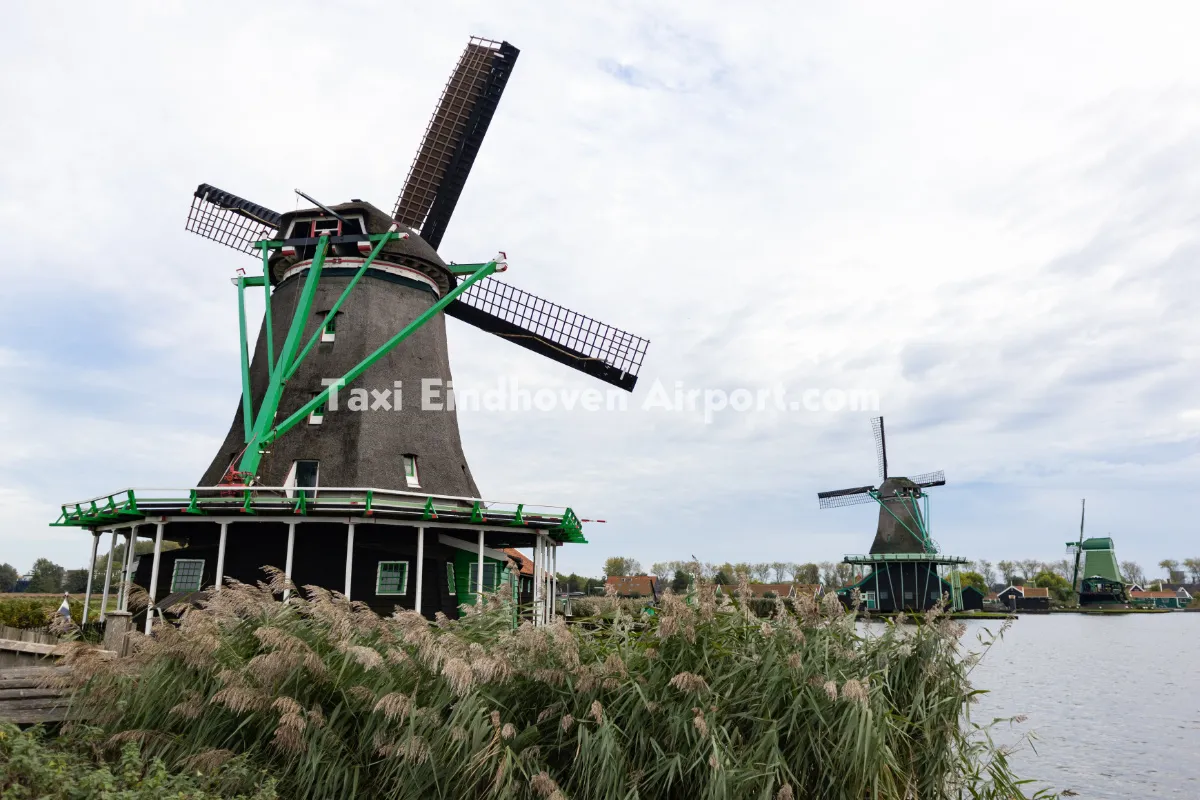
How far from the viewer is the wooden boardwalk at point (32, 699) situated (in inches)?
281

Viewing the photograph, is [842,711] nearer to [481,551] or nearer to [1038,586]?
[481,551]

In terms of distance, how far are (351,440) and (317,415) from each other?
3.86 feet

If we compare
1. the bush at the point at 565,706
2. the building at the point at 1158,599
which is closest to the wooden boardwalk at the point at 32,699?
the bush at the point at 565,706

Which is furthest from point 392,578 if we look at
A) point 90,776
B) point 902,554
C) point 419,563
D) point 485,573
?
point 902,554

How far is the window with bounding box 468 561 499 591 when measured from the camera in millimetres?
21344

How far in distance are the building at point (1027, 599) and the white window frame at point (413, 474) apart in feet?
350

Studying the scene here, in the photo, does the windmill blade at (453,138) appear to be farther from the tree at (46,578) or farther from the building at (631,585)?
the tree at (46,578)

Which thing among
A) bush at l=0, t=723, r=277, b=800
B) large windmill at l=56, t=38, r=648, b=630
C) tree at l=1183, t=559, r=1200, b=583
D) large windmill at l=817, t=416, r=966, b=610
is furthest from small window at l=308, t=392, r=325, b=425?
tree at l=1183, t=559, r=1200, b=583

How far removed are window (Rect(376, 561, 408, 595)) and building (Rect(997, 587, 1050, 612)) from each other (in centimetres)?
10753

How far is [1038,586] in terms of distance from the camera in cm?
11450

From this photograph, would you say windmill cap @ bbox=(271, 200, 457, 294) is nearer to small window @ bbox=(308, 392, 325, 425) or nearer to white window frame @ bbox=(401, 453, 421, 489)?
small window @ bbox=(308, 392, 325, 425)

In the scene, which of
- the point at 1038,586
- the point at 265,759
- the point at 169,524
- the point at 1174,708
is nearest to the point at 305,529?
the point at 169,524

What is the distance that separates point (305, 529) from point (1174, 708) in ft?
76.1

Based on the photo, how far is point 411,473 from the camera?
20922 mm
